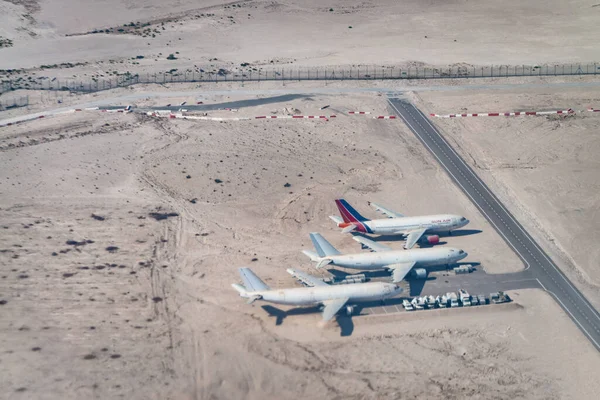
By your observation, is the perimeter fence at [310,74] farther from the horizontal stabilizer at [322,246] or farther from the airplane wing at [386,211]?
the horizontal stabilizer at [322,246]

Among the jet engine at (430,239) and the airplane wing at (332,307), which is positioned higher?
the jet engine at (430,239)

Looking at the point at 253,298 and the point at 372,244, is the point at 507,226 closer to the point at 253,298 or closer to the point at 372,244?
the point at 372,244

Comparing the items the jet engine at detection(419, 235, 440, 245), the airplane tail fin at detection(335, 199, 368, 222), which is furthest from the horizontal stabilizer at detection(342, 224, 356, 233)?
the jet engine at detection(419, 235, 440, 245)

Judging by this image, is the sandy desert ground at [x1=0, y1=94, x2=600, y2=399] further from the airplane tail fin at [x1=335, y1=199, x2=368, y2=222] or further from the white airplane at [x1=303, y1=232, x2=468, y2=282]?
the white airplane at [x1=303, y1=232, x2=468, y2=282]

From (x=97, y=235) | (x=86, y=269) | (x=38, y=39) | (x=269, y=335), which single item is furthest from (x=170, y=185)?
(x=38, y=39)

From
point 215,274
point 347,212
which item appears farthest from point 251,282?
point 347,212

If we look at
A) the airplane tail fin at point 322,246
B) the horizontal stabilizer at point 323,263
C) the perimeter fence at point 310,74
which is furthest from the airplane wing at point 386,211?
the perimeter fence at point 310,74

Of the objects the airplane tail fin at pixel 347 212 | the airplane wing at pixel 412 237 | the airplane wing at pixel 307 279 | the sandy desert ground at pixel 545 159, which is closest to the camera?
the airplane wing at pixel 307 279
